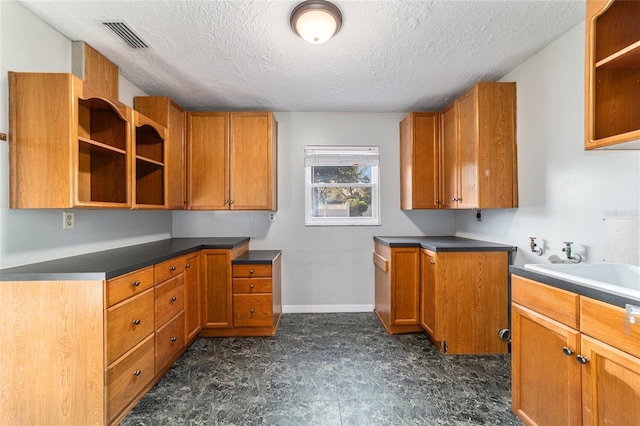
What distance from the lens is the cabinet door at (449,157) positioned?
273cm

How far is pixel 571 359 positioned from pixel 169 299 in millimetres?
2458

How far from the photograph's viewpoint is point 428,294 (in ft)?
8.57

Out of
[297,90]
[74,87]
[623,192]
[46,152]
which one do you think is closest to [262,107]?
[297,90]

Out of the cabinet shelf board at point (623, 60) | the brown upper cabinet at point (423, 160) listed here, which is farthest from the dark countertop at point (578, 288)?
the brown upper cabinet at point (423, 160)

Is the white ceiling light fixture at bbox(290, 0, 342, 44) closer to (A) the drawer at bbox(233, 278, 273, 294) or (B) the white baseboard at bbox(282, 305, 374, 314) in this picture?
(A) the drawer at bbox(233, 278, 273, 294)

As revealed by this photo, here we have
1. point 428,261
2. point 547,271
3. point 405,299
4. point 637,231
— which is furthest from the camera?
point 405,299

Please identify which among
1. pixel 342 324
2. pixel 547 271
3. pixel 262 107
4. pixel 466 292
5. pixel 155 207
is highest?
pixel 262 107

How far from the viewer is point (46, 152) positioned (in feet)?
5.18

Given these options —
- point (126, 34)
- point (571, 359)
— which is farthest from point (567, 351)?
point (126, 34)

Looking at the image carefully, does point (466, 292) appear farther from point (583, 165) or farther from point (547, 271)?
point (583, 165)

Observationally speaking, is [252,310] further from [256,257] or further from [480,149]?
[480,149]

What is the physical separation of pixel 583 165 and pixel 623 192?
29 centimetres

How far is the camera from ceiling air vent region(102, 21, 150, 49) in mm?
1794

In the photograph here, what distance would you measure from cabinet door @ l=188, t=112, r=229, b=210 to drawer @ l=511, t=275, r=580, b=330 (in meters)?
2.64
